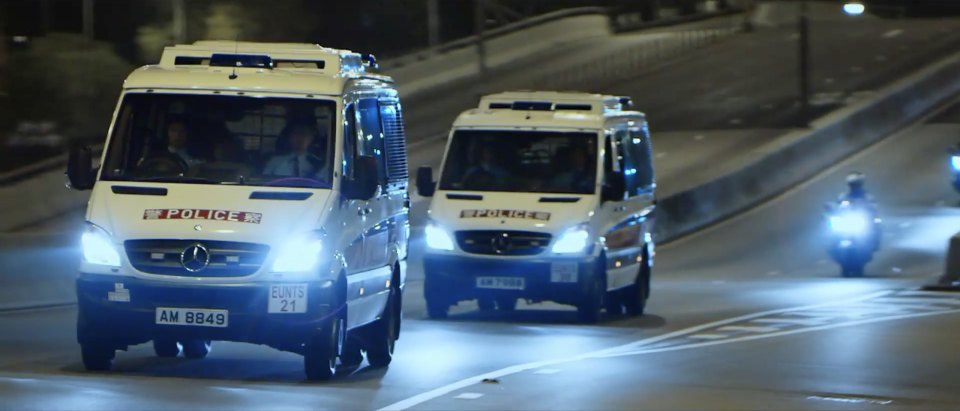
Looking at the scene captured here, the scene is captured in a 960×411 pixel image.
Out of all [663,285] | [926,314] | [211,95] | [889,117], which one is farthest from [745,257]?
[211,95]

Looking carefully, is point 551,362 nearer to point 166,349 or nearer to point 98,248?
point 166,349

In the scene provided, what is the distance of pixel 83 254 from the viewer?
12.5 metres

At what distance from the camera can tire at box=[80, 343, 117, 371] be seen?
12695 millimetres

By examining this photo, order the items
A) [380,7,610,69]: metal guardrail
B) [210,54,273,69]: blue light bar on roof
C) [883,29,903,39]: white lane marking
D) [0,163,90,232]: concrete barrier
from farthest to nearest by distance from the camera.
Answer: [883,29,903,39]: white lane marking < [380,7,610,69]: metal guardrail < [0,163,90,232]: concrete barrier < [210,54,273,69]: blue light bar on roof

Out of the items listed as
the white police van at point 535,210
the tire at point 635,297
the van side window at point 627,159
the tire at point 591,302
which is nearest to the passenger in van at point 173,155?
the white police van at point 535,210

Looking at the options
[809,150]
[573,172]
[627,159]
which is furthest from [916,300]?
[809,150]

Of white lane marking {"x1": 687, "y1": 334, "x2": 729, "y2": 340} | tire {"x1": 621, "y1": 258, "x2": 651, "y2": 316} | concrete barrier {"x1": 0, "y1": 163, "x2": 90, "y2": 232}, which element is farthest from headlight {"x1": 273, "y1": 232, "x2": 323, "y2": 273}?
concrete barrier {"x1": 0, "y1": 163, "x2": 90, "y2": 232}

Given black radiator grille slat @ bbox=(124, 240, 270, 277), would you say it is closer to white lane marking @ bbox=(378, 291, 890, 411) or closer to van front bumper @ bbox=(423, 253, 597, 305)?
white lane marking @ bbox=(378, 291, 890, 411)

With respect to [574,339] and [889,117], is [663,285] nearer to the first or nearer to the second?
[574,339]

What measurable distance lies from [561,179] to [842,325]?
328 cm

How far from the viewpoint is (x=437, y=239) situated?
61.6 ft

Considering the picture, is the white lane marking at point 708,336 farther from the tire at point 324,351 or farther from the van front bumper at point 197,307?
the van front bumper at point 197,307

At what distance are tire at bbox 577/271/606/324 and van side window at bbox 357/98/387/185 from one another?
4.54 meters

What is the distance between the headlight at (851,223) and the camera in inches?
1047
